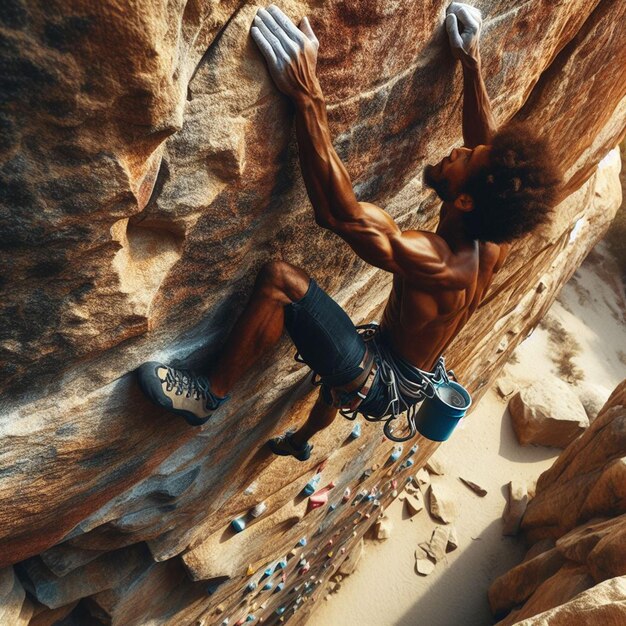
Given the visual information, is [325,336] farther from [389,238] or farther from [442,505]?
[442,505]

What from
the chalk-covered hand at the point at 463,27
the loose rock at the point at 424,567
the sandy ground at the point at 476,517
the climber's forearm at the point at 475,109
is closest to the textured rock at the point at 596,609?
the climber's forearm at the point at 475,109

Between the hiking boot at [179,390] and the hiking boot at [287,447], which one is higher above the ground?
the hiking boot at [179,390]

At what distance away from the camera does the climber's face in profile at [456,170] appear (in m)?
2.61

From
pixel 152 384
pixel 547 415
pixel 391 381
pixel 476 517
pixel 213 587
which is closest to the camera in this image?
pixel 152 384

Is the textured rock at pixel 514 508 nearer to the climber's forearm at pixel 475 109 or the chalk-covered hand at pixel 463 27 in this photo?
the climber's forearm at pixel 475 109

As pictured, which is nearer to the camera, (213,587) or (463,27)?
(463,27)

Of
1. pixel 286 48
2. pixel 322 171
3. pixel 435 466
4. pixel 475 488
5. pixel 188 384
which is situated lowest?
pixel 435 466

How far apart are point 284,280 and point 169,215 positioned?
722mm

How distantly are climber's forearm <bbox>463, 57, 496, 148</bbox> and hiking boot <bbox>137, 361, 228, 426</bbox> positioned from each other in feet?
6.14

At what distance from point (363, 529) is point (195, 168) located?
309 inches

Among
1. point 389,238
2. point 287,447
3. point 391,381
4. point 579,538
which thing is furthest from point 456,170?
point 579,538

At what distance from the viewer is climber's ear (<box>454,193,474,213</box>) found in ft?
8.69

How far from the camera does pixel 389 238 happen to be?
99.0 inches

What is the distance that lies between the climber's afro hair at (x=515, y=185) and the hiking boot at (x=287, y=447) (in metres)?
2.20
